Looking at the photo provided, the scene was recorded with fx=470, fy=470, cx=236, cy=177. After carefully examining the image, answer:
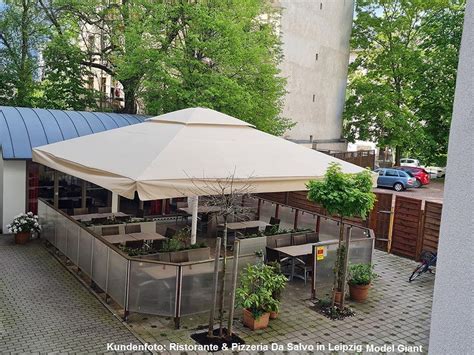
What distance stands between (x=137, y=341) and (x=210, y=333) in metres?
1.31

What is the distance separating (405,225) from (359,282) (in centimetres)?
470

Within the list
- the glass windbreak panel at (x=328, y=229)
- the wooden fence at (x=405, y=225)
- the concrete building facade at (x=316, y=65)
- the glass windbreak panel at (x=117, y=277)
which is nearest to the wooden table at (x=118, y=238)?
the glass windbreak panel at (x=117, y=277)

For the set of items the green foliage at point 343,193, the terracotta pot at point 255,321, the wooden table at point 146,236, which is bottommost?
the terracotta pot at point 255,321

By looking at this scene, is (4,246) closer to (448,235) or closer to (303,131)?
(448,235)

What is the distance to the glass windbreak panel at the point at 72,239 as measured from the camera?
11469mm

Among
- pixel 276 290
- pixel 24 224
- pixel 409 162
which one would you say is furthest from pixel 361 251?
pixel 409 162

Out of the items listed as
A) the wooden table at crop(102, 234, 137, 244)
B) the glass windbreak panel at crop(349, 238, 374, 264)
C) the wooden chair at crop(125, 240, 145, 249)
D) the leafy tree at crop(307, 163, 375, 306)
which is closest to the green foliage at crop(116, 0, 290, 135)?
the wooden table at crop(102, 234, 137, 244)

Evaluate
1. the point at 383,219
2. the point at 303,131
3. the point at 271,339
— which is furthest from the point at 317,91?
the point at 271,339

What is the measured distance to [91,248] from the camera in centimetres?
1059

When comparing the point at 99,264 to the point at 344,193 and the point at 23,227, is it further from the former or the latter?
the point at 344,193

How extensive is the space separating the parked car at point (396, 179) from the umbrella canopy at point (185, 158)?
22271 millimetres

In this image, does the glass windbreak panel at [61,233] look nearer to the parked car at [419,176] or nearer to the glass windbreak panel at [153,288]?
the glass windbreak panel at [153,288]

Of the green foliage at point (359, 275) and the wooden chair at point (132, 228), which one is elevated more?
the wooden chair at point (132, 228)

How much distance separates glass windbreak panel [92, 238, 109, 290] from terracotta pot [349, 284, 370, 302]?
18.3 feet
